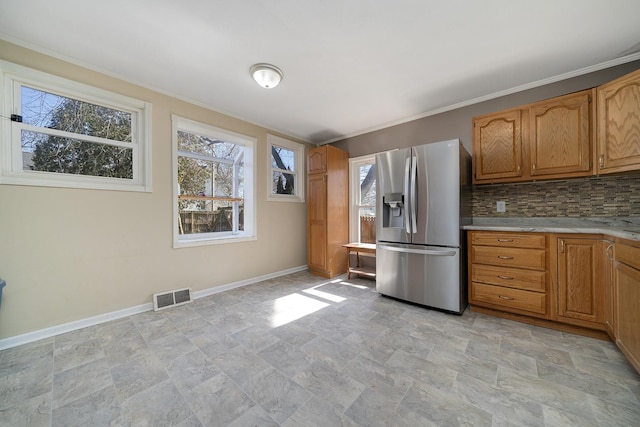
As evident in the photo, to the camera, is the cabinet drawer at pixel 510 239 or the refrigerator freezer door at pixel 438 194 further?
the refrigerator freezer door at pixel 438 194

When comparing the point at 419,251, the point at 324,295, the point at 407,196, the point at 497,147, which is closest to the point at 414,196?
the point at 407,196

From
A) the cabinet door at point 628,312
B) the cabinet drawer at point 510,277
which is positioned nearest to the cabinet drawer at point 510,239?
the cabinet drawer at point 510,277

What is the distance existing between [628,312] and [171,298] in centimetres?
395

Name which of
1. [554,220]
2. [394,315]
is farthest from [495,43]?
[394,315]

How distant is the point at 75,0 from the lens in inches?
62.3

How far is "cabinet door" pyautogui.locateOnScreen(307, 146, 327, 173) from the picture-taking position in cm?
387

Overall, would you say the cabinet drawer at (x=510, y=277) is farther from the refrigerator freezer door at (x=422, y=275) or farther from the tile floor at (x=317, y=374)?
the tile floor at (x=317, y=374)

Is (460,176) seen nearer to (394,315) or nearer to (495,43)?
(495,43)

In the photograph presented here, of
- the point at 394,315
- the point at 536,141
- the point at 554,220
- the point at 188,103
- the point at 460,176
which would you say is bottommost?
the point at 394,315

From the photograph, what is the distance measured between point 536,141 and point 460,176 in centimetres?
80

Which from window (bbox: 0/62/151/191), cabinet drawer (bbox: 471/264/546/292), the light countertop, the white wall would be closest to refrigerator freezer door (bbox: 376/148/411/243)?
the light countertop

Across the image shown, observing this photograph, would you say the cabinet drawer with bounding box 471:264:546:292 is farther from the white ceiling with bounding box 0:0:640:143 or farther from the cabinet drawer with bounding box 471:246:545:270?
the white ceiling with bounding box 0:0:640:143

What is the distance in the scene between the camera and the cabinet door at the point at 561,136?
2.12 meters

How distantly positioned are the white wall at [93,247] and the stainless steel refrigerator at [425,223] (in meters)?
2.24
